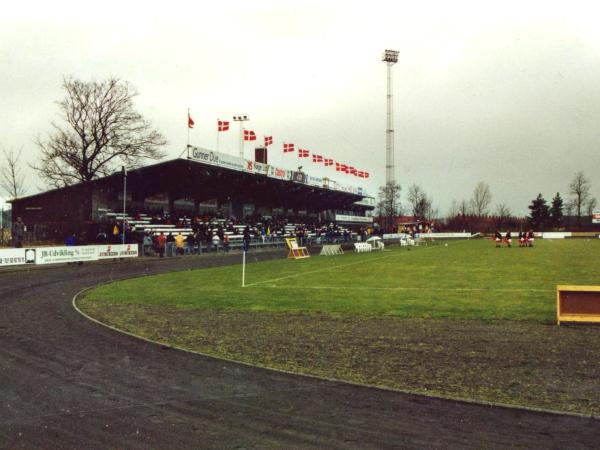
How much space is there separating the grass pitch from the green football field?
0.18 feet

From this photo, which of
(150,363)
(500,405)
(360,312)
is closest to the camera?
(500,405)

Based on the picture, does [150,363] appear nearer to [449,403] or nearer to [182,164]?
[449,403]

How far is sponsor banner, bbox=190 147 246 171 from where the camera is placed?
148ft

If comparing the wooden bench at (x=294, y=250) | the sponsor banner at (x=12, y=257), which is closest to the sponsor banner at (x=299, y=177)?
the wooden bench at (x=294, y=250)

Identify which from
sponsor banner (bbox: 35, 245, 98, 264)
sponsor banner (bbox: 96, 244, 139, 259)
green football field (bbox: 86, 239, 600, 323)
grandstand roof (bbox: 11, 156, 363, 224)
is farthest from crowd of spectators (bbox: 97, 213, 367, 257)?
green football field (bbox: 86, 239, 600, 323)

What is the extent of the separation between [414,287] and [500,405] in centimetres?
1343

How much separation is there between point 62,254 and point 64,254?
0.42 ft

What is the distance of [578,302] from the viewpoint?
493 inches

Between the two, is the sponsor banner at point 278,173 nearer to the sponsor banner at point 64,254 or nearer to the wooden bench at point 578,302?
the sponsor banner at point 64,254

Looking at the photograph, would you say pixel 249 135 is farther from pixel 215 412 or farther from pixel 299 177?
pixel 215 412

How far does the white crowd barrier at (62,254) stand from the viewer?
2767 cm

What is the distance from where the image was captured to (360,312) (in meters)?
14.4

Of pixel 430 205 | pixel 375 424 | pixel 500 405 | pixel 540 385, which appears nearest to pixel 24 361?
pixel 375 424

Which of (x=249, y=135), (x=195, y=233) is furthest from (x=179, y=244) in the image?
(x=249, y=135)
